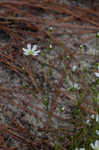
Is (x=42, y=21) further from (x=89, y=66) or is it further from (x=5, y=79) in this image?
(x=5, y=79)

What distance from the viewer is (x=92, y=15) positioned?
2166 mm

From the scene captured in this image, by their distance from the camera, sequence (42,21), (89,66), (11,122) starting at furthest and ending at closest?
1. (42,21)
2. (89,66)
3. (11,122)

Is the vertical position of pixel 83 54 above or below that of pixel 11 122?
above

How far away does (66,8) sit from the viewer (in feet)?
6.98

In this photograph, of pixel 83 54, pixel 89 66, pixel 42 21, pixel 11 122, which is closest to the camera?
pixel 11 122

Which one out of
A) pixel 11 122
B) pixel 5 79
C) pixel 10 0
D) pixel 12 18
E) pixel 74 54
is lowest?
pixel 11 122

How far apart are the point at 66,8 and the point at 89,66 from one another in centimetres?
76

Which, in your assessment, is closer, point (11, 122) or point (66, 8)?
point (11, 122)

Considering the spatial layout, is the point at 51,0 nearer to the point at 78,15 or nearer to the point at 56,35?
the point at 78,15

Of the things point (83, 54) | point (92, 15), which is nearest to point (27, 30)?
point (83, 54)

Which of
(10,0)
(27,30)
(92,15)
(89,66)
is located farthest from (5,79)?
(92,15)

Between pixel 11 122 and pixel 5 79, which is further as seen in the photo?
pixel 5 79

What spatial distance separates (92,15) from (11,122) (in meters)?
1.45

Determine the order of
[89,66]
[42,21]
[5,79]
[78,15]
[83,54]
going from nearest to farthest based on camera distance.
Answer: [5,79]
[89,66]
[83,54]
[42,21]
[78,15]
